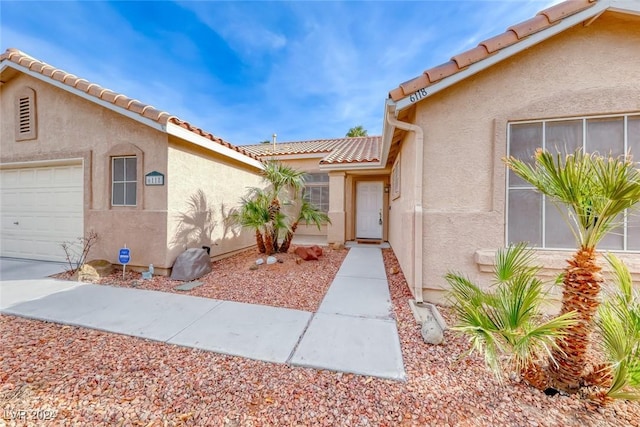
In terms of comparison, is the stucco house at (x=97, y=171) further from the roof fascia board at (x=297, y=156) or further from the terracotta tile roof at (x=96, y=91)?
the roof fascia board at (x=297, y=156)

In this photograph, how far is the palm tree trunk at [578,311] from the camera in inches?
94.3

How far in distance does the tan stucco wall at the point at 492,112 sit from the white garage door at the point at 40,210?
939 centimetres

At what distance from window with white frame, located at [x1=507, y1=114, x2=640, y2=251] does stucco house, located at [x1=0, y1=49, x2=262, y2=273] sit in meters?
7.54

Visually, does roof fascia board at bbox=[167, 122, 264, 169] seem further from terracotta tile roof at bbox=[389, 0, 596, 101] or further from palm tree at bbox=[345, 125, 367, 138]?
palm tree at bbox=[345, 125, 367, 138]

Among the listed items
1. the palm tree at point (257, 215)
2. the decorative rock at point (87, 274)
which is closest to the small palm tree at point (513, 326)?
the palm tree at point (257, 215)

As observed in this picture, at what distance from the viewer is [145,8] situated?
246 inches

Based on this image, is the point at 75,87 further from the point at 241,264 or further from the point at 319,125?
the point at 319,125

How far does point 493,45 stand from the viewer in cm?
409

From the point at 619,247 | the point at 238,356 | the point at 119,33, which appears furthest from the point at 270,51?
the point at 619,247

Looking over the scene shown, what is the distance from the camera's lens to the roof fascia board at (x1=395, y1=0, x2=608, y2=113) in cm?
385

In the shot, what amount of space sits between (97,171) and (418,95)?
27.4 feet

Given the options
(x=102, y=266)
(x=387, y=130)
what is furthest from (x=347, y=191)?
(x=102, y=266)

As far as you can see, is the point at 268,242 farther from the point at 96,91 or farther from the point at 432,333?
the point at 96,91

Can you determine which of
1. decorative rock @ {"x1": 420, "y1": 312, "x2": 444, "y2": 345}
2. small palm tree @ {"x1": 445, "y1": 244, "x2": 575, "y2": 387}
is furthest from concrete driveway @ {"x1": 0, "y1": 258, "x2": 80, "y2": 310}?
small palm tree @ {"x1": 445, "y1": 244, "x2": 575, "y2": 387}
